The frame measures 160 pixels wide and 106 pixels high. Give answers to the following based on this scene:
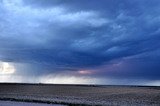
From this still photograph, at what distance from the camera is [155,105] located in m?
55.5

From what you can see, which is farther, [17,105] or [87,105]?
[87,105]

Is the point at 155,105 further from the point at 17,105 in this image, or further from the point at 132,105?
the point at 17,105

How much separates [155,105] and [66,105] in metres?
16.1

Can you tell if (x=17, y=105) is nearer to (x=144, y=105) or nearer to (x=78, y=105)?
(x=78, y=105)

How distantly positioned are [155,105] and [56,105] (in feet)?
58.3

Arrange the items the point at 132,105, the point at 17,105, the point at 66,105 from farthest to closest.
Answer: the point at 132,105
the point at 66,105
the point at 17,105

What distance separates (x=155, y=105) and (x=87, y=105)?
12.3m

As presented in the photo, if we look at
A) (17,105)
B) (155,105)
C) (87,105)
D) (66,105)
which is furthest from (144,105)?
(17,105)

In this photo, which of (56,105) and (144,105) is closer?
(56,105)

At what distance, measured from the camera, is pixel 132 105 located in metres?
54.4

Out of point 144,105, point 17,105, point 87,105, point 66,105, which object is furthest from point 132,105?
point 17,105

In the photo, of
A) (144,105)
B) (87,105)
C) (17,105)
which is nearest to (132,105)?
(144,105)

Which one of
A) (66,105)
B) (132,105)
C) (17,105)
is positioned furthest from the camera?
(132,105)

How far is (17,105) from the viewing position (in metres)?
45.4
